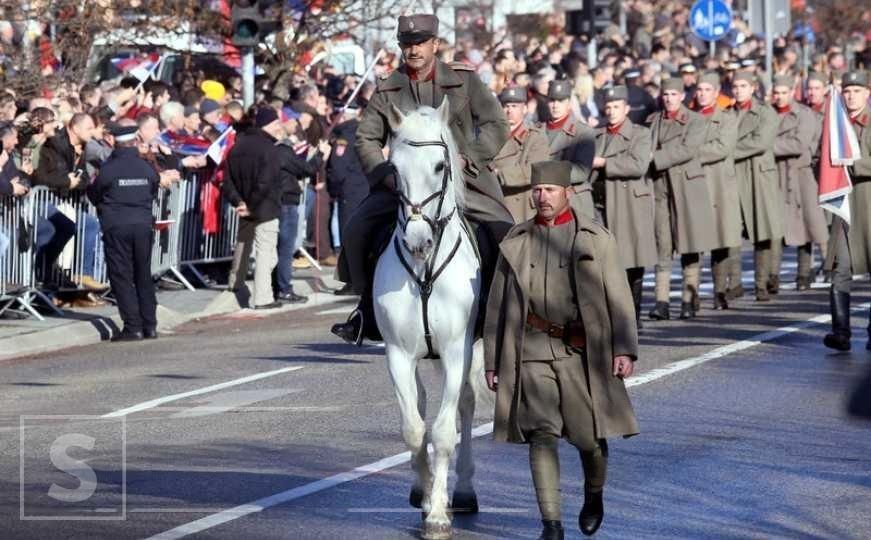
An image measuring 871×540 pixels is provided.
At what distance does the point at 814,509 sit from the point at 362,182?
1480 centimetres

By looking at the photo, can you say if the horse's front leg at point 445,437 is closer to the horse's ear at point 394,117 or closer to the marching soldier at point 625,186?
the horse's ear at point 394,117

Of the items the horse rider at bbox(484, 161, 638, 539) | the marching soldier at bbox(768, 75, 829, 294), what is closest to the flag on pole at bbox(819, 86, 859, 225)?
the marching soldier at bbox(768, 75, 829, 294)

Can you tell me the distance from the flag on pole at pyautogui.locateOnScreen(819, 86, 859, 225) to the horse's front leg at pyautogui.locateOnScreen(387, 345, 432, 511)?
6956 millimetres

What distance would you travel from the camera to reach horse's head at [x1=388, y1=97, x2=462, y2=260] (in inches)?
380

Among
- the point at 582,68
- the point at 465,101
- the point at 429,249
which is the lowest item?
the point at 429,249

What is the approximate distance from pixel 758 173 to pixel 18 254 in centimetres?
730

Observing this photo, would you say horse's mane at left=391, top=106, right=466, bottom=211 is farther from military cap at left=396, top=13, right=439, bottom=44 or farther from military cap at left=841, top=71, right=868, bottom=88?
military cap at left=841, top=71, right=868, bottom=88

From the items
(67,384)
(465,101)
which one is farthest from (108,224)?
(465,101)

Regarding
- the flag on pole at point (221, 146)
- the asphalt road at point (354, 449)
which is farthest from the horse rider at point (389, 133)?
the flag on pole at point (221, 146)

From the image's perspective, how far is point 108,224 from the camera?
63.9 ft

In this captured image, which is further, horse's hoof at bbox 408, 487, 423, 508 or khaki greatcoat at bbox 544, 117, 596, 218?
khaki greatcoat at bbox 544, 117, 596, 218

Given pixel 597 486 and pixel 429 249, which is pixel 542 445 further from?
pixel 429 249

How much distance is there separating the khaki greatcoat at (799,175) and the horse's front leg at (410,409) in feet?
40.9

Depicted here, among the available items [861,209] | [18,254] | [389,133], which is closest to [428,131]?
[389,133]
